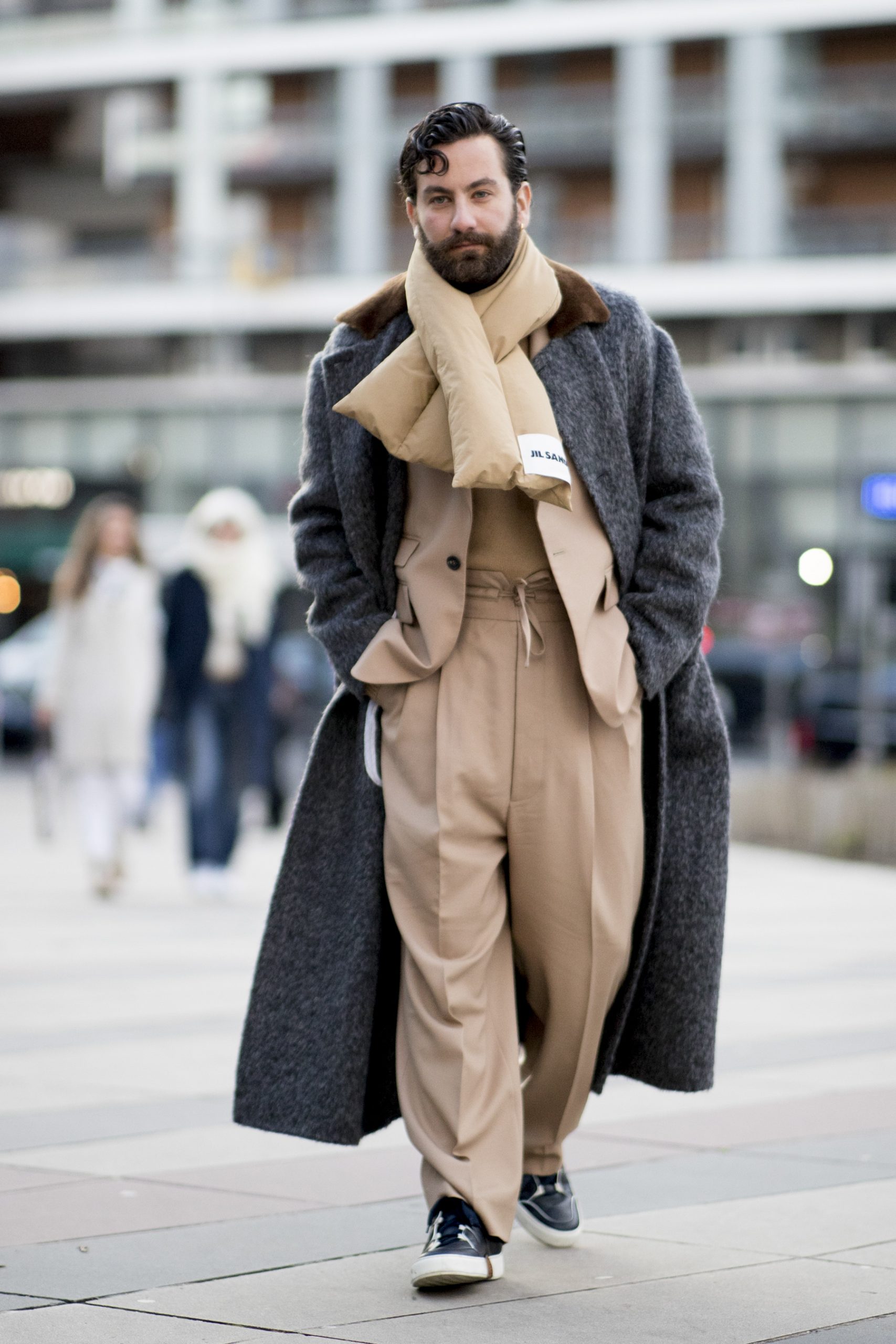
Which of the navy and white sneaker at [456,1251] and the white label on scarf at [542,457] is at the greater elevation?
the white label on scarf at [542,457]

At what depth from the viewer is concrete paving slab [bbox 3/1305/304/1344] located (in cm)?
318

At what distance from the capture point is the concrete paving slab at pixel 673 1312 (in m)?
3.26

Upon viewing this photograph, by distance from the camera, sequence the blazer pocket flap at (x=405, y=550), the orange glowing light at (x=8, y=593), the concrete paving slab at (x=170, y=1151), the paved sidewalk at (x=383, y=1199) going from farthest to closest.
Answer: the orange glowing light at (x=8, y=593) → the concrete paving slab at (x=170, y=1151) → the blazer pocket flap at (x=405, y=550) → the paved sidewalk at (x=383, y=1199)

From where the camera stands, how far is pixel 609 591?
3775mm

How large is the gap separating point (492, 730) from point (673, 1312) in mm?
1016

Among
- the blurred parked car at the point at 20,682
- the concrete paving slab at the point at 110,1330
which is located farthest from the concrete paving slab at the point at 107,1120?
the blurred parked car at the point at 20,682

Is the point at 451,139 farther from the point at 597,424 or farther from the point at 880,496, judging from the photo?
the point at 880,496

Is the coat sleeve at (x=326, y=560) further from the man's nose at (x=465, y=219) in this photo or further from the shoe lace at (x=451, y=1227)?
the shoe lace at (x=451, y=1227)

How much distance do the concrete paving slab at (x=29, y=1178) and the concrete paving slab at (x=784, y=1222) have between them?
1.11 m

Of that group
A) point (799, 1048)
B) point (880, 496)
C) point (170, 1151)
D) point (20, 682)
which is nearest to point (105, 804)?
point (799, 1048)

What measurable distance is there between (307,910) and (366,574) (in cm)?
63

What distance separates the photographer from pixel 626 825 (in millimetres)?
3781

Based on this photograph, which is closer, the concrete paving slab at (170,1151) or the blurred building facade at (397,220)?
the concrete paving slab at (170,1151)

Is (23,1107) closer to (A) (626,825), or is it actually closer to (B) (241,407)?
(A) (626,825)
